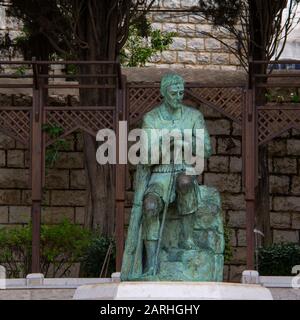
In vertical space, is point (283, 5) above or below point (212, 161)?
above

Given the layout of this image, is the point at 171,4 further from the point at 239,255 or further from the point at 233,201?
the point at 239,255

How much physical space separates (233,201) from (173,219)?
21.7ft

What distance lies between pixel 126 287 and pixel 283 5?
7670 millimetres

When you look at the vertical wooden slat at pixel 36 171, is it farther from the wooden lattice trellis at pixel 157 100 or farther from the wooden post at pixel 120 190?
the wooden lattice trellis at pixel 157 100

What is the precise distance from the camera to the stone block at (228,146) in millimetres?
19219

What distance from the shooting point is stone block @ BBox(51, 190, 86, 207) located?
62.7ft

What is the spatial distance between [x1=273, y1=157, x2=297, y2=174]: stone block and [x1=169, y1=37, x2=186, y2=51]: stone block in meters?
5.45

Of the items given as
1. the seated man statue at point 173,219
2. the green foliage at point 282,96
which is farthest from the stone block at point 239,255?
the seated man statue at point 173,219

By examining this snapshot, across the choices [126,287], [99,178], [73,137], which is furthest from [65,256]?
[126,287]

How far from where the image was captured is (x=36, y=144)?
644 inches

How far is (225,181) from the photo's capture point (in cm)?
1919

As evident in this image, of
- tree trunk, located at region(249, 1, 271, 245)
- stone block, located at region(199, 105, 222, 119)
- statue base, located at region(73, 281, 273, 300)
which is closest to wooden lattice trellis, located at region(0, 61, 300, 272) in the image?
tree trunk, located at region(249, 1, 271, 245)

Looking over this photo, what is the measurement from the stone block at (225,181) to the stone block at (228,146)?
310mm

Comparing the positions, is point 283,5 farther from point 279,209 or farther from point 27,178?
point 27,178
